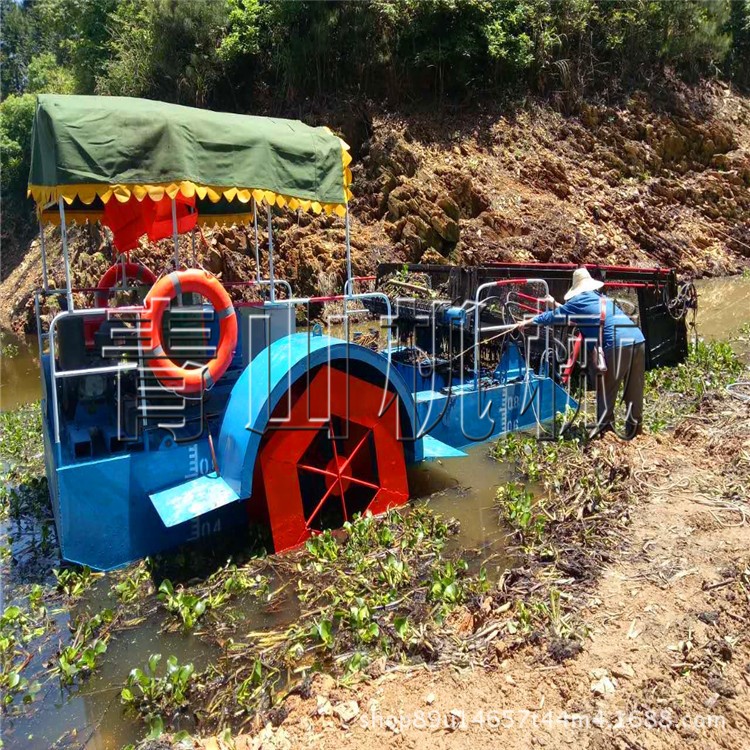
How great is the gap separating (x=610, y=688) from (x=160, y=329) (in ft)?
12.0

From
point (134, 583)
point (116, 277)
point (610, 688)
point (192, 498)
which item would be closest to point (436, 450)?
point (192, 498)

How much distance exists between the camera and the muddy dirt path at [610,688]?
9.12ft

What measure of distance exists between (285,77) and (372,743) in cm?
1938

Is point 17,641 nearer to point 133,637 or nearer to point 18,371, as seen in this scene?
point 133,637

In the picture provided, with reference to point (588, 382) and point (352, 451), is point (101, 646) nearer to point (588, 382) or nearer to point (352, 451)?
point (352, 451)

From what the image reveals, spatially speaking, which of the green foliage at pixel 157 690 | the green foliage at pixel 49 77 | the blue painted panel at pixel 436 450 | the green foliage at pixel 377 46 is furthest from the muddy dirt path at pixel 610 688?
the green foliage at pixel 49 77

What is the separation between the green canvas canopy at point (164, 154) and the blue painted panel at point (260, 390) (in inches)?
46.7

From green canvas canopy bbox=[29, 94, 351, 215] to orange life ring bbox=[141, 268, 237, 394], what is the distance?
60cm

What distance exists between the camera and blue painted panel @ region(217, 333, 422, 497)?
4508 millimetres

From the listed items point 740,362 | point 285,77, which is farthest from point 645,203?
point 740,362

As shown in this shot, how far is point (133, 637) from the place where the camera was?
4.05m

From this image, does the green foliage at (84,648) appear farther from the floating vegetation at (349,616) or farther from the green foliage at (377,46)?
the green foliage at (377,46)

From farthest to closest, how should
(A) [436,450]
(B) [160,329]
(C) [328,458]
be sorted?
(A) [436,450] → (C) [328,458] → (B) [160,329]

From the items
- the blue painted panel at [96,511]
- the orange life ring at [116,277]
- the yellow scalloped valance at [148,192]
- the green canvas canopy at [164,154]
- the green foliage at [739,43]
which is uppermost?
the green foliage at [739,43]
